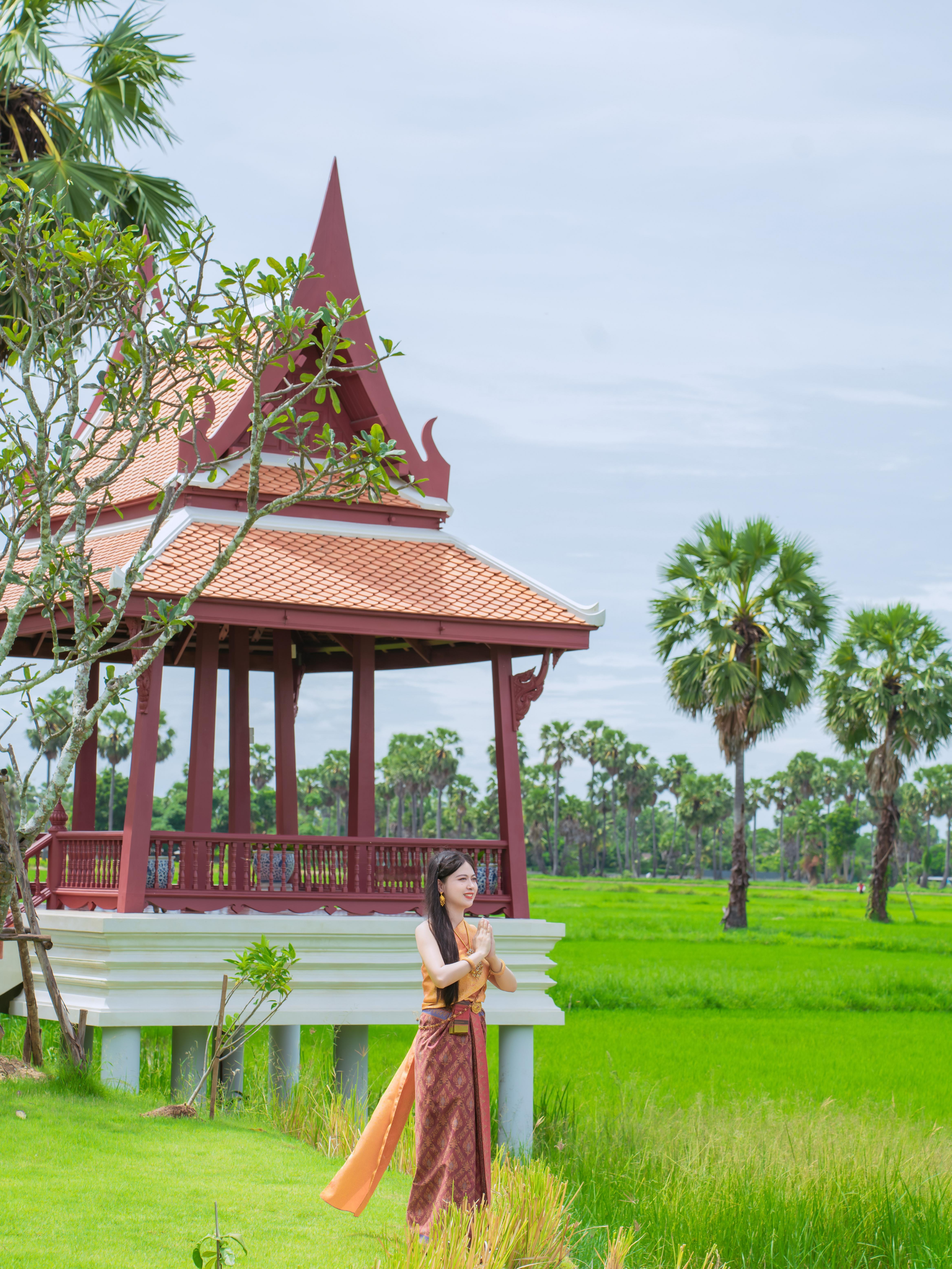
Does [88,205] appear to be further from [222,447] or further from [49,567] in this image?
[49,567]

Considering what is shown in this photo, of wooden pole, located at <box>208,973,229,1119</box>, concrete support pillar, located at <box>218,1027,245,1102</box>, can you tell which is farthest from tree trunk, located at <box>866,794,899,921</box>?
wooden pole, located at <box>208,973,229,1119</box>

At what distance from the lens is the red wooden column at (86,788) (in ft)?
43.5

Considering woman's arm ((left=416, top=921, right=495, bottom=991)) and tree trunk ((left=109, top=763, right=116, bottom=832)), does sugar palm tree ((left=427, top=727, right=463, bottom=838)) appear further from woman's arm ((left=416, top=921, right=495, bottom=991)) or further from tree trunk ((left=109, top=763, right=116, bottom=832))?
woman's arm ((left=416, top=921, right=495, bottom=991))

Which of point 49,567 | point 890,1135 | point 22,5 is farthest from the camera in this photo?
point 22,5

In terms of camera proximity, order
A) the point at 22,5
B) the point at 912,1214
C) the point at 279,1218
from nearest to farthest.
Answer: the point at 279,1218
the point at 912,1214
the point at 22,5

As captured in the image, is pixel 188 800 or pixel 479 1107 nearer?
pixel 479 1107

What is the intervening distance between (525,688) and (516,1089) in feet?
11.0

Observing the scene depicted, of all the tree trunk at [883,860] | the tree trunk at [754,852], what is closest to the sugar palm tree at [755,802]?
the tree trunk at [754,852]

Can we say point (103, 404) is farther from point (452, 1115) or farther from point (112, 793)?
point (112, 793)

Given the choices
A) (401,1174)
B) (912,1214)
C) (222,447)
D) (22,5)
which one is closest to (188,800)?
(222,447)

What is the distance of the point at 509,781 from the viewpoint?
12492mm

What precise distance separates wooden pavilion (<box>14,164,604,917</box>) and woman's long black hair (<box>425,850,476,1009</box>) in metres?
4.86

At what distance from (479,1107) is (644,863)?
397 ft

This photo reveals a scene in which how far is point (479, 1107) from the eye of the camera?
616 centimetres
